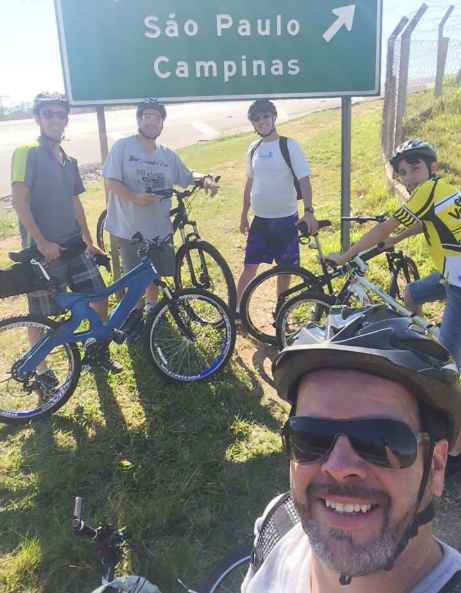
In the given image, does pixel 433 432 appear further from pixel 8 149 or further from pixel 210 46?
pixel 8 149

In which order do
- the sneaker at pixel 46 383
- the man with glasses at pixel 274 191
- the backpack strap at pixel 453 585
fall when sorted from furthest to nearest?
1. the man with glasses at pixel 274 191
2. the sneaker at pixel 46 383
3. the backpack strap at pixel 453 585

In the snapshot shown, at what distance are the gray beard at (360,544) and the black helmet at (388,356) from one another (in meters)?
0.26

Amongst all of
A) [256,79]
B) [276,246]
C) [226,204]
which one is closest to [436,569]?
[276,246]

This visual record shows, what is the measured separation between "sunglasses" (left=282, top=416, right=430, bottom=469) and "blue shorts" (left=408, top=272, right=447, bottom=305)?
2.76m

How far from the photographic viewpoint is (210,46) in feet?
14.3

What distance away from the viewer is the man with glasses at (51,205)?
3.45m

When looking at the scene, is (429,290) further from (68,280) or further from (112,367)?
(68,280)

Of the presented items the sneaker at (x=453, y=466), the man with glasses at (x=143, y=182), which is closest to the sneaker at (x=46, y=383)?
the man with glasses at (x=143, y=182)

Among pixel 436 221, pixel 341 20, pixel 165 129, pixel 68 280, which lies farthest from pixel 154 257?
pixel 165 129

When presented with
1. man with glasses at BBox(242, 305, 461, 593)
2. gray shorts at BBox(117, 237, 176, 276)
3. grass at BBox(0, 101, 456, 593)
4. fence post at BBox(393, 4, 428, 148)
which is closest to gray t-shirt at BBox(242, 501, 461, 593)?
A: man with glasses at BBox(242, 305, 461, 593)

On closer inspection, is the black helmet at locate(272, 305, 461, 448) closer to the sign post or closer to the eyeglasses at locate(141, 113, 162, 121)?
the eyeglasses at locate(141, 113, 162, 121)

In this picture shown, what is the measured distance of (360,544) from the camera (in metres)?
1.12

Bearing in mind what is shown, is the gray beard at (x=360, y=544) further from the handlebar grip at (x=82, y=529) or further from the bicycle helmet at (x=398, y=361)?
the handlebar grip at (x=82, y=529)

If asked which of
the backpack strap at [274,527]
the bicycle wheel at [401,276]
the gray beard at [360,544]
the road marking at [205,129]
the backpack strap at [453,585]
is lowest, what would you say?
the bicycle wheel at [401,276]
